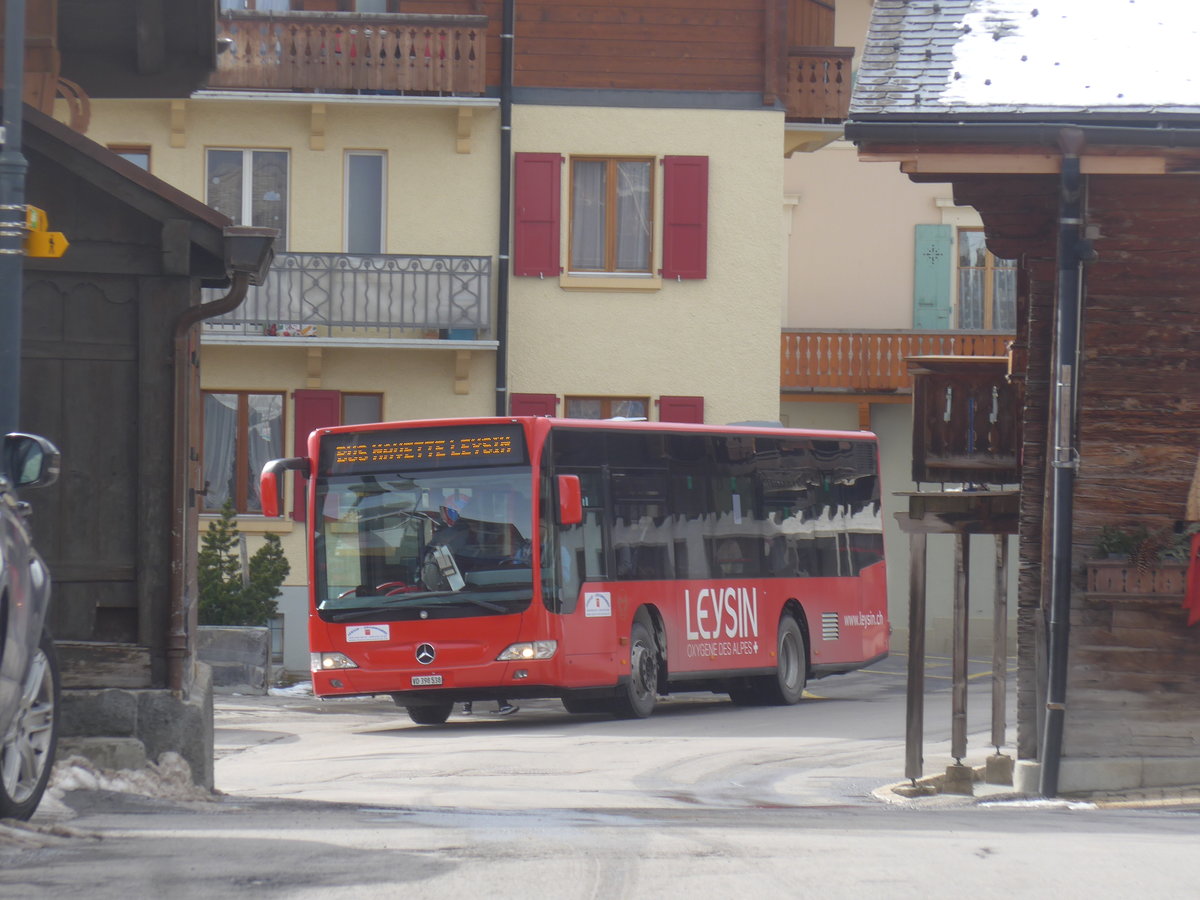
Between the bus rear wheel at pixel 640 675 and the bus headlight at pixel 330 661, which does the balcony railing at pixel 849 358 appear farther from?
the bus headlight at pixel 330 661

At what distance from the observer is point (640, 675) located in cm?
2030

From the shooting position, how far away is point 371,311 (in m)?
28.2

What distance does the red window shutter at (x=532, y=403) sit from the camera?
28828 millimetres

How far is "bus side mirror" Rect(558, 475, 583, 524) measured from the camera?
18.6 metres

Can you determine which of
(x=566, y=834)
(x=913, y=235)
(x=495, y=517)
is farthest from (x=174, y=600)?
(x=913, y=235)

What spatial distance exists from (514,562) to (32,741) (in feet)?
33.6

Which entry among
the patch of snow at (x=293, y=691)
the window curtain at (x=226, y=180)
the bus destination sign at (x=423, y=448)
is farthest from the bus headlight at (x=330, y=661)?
the window curtain at (x=226, y=180)

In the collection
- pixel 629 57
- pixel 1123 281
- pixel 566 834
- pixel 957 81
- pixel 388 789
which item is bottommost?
pixel 388 789

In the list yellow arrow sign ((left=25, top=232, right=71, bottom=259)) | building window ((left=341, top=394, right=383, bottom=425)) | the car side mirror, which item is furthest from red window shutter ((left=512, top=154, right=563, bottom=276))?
the car side mirror

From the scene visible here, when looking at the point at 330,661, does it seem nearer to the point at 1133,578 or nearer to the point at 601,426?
the point at 601,426

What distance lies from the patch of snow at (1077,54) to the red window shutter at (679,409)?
1625 centimetres

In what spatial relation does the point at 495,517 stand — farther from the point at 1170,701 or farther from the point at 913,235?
the point at 913,235

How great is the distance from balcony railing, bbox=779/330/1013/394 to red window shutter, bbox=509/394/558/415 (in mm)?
5588

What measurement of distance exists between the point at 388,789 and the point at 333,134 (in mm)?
16868
